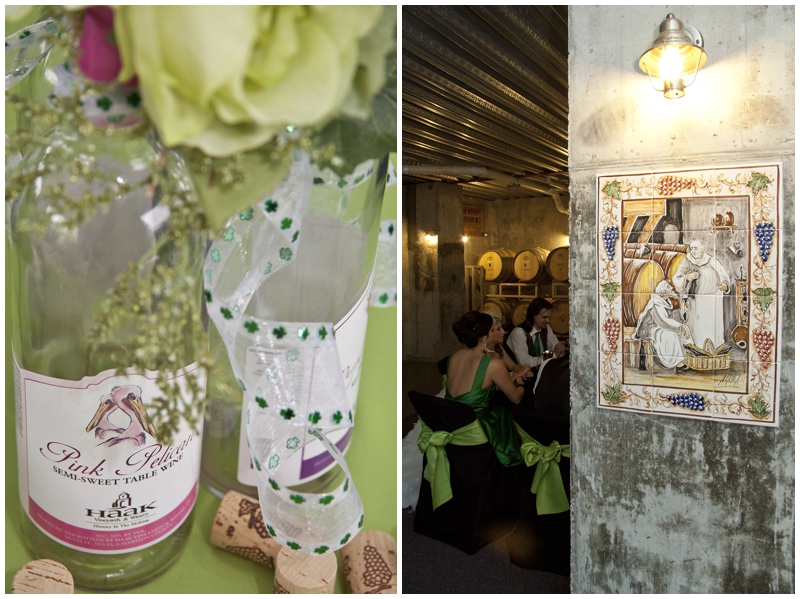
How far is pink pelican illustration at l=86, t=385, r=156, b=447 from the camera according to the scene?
62.1 inches

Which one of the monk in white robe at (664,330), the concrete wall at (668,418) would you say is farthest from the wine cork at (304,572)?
the monk in white robe at (664,330)

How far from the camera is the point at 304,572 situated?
66.4 inches

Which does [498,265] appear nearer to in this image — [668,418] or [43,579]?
[668,418]

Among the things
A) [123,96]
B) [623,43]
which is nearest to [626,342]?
[623,43]

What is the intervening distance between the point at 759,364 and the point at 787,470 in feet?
1.14

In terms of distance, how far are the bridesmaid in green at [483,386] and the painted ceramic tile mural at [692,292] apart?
109 centimetres

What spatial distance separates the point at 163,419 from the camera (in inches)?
62.9

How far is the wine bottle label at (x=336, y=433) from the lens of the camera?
165 centimetres

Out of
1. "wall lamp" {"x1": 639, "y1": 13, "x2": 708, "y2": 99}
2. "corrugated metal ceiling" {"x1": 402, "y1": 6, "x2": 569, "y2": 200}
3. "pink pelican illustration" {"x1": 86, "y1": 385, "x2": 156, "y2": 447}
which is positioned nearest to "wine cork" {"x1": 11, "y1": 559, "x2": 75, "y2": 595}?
"pink pelican illustration" {"x1": 86, "y1": 385, "x2": 156, "y2": 447}

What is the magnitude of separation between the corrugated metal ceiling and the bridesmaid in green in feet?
5.33

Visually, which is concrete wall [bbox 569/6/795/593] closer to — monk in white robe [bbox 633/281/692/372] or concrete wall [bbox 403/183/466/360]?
monk in white robe [bbox 633/281/692/372]

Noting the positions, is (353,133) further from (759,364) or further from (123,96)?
(759,364)

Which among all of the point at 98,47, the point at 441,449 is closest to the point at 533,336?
the point at 441,449

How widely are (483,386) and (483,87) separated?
2.31 m
